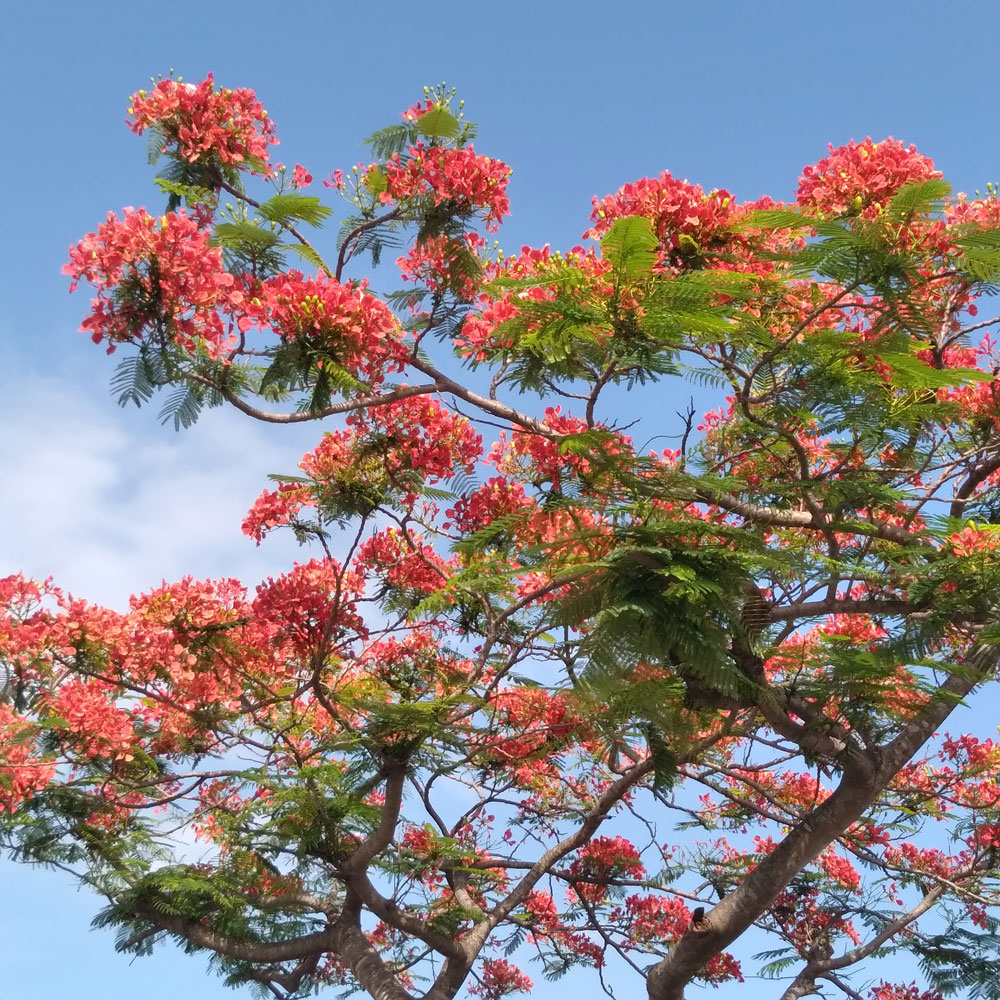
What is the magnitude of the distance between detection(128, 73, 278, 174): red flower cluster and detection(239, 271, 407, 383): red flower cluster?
1552mm

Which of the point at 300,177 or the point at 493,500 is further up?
the point at 300,177

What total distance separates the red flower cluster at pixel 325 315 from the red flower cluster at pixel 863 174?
7.21ft

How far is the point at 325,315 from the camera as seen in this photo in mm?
3998

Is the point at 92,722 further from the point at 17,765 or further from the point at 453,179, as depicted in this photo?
the point at 453,179

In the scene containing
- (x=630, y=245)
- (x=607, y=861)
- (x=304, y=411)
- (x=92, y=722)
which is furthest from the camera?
(x=607, y=861)

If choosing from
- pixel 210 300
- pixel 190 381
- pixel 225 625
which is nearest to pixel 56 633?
pixel 225 625

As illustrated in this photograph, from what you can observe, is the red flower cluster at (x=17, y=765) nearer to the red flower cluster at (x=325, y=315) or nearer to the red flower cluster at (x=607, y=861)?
the red flower cluster at (x=325, y=315)

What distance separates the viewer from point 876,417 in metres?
4.41

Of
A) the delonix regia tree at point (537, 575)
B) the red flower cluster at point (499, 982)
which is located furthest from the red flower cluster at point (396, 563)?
the red flower cluster at point (499, 982)

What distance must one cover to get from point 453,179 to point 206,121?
4.73 ft

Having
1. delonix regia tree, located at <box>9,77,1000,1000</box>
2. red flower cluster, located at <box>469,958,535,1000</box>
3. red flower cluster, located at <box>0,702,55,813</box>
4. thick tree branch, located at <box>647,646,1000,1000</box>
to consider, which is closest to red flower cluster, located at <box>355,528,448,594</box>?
delonix regia tree, located at <box>9,77,1000,1000</box>

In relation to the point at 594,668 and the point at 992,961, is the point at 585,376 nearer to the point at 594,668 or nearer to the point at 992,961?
the point at 594,668

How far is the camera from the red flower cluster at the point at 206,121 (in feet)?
16.8

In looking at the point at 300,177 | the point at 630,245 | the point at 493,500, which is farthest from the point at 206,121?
the point at 630,245
